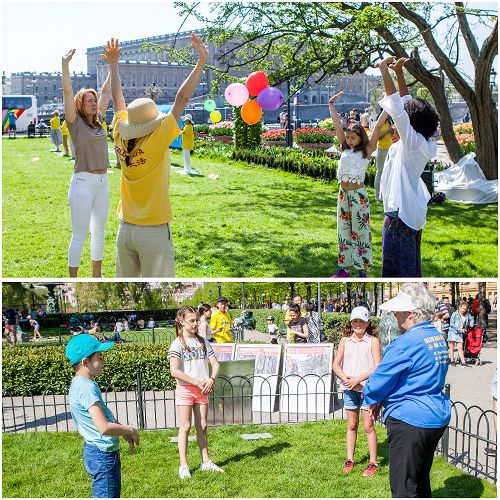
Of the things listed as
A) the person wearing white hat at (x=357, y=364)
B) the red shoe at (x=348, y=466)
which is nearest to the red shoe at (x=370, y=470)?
the person wearing white hat at (x=357, y=364)

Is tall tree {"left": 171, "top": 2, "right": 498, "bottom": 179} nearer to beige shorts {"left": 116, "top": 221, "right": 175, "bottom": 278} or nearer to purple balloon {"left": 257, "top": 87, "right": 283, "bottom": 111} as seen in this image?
purple balloon {"left": 257, "top": 87, "right": 283, "bottom": 111}

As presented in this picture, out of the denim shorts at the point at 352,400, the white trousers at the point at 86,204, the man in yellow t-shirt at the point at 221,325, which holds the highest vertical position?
the white trousers at the point at 86,204

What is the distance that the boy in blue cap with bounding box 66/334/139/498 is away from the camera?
3.54 metres

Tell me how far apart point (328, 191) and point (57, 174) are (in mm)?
6499

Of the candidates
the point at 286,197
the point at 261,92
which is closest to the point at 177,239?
the point at 261,92

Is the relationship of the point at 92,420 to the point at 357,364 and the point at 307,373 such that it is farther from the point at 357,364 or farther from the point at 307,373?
the point at 307,373

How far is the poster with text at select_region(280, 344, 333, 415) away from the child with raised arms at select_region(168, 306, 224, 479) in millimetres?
2666

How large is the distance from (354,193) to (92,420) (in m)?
3.42

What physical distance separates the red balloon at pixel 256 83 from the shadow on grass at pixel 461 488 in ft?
18.9

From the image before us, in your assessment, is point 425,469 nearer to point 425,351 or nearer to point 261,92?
point 425,351

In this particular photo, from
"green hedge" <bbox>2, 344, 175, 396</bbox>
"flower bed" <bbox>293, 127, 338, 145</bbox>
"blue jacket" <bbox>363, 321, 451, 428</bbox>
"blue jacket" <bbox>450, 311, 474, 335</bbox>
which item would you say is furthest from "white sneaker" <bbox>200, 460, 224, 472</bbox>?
"flower bed" <bbox>293, 127, 338, 145</bbox>

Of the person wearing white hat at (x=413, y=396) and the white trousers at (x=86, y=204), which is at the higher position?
the white trousers at (x=86, y=204)

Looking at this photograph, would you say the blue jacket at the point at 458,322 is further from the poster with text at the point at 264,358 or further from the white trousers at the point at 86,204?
the white trousers at the point at 86,204

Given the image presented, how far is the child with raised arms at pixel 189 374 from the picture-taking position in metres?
4.72
